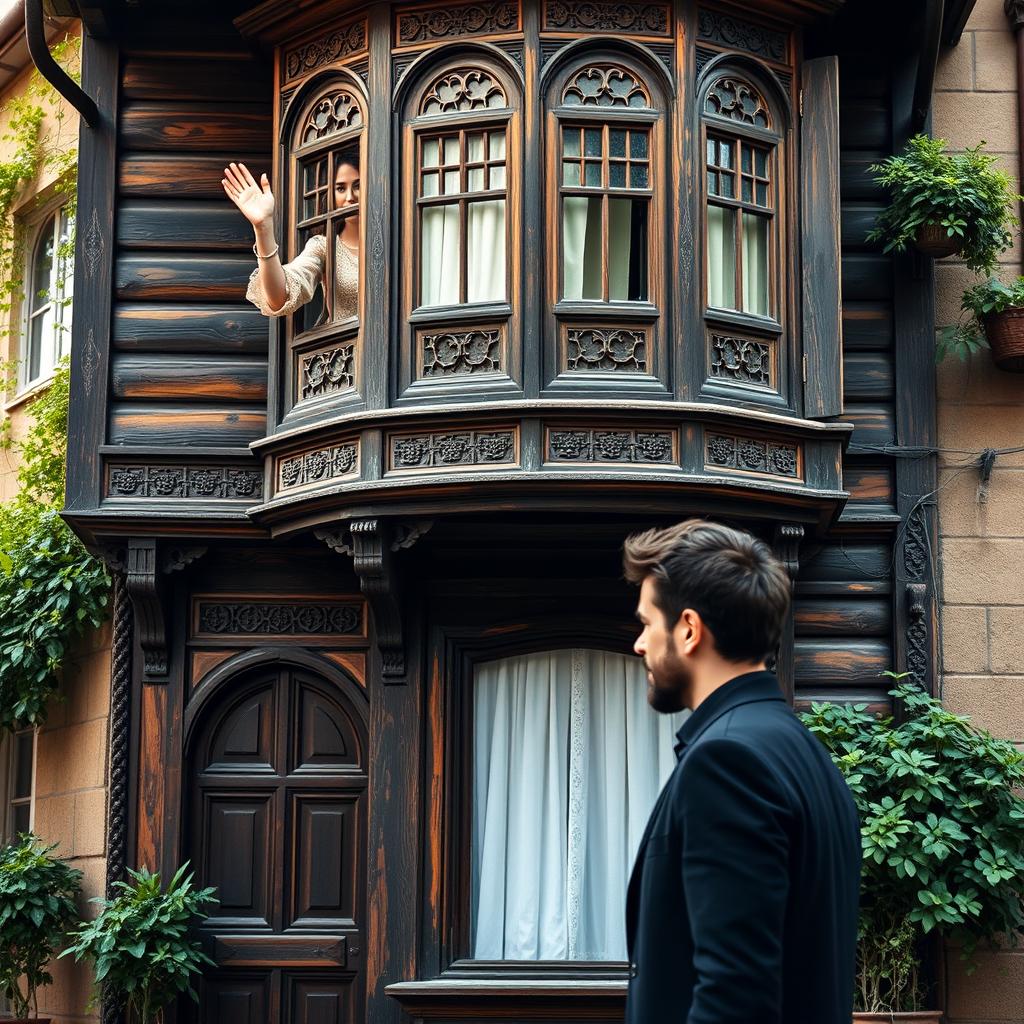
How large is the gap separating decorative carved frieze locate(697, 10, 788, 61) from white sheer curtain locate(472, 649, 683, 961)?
3624 mm

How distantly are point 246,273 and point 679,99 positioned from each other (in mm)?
2830

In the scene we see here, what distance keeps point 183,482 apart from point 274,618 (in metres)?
0.97

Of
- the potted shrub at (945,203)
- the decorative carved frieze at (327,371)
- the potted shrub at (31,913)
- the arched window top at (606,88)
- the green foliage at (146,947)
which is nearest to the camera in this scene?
the green foliage at (146,947)

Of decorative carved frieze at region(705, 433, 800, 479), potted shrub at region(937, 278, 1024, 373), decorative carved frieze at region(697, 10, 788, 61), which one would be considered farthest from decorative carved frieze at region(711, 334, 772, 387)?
decorative carved frieze at region(697, 10, 788, 61)

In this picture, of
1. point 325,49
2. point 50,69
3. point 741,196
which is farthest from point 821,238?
point 50,69

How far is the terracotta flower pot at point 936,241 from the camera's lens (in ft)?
34.1

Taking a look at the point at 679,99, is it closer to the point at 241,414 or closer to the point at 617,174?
the point at 617,174

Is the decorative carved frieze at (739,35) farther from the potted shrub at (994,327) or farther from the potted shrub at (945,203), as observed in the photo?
the potted shrub at (994,327)

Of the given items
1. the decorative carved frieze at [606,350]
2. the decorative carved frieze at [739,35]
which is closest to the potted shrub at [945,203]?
the decorative carved frieze at [739,35]

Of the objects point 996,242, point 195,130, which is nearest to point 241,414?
point 195,130

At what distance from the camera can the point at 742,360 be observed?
10.1 meters

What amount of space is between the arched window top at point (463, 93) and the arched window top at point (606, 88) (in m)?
0.39

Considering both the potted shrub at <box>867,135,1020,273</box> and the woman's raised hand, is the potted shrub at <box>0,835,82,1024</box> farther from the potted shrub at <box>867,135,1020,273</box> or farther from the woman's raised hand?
the potted shrub at <box>867,135,1020,273</box>

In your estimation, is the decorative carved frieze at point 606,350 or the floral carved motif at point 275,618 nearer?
the decorative carved frieze at point 606,350
